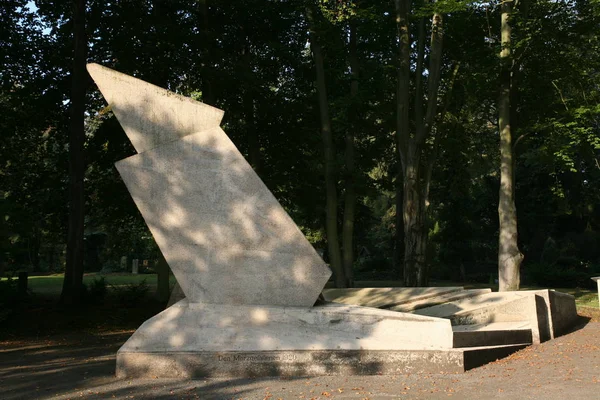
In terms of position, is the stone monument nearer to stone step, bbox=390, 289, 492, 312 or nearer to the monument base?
the monument base

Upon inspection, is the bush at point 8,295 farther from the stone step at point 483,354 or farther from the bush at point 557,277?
the bush at point 557,277

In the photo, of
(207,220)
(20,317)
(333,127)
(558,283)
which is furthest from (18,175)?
(558,283)

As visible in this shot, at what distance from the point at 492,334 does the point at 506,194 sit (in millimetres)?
8075

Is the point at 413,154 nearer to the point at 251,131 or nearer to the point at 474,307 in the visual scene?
the point at 251,131

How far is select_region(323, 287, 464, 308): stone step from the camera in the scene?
12.8 m

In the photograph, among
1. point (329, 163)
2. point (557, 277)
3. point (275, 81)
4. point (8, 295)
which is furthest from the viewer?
point (557, 277)

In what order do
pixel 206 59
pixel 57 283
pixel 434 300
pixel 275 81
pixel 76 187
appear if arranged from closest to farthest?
pixel 434 300, pixel 76 187, pixel 206 59, pixel 275 81, pixel 57 283

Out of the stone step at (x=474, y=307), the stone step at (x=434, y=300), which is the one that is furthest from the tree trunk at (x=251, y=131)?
the stone step at (x=474, y=307)

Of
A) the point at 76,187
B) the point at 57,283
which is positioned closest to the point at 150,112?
the point at 76,187

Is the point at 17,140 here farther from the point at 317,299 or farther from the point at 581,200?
the point at 581,200

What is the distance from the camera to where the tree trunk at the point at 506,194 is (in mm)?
16594

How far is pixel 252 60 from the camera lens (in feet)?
67.4

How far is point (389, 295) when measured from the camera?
1327cm

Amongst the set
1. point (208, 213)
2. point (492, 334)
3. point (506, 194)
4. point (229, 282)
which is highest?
point (506, 194)
